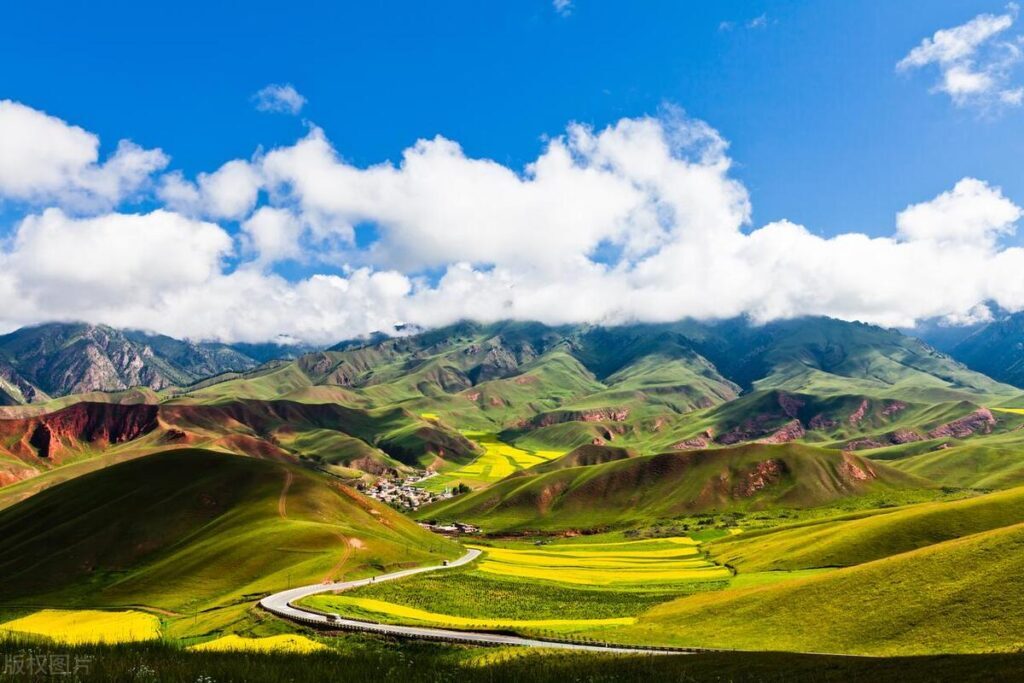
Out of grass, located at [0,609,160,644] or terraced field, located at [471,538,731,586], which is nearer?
grass, located at [0,609,160,644]

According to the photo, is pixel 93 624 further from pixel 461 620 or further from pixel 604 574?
pixel 604 574

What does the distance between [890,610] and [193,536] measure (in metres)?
127

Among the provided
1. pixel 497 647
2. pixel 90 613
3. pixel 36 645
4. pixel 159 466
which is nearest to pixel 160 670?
pixel 36 645

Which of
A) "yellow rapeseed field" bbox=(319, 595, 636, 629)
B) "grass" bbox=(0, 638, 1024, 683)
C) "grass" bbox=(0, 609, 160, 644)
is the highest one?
"grass" bbox=(0, 638, 1024, 683)

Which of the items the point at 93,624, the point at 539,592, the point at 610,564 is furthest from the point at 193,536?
the point at 610,564

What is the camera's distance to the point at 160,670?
16.8m

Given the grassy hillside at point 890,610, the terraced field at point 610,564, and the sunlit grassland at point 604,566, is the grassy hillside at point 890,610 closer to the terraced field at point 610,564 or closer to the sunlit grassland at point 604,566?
the sunlit grassland at point 604,566

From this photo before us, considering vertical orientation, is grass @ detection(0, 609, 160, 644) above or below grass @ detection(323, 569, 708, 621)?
above

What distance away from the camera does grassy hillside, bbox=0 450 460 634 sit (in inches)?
4158

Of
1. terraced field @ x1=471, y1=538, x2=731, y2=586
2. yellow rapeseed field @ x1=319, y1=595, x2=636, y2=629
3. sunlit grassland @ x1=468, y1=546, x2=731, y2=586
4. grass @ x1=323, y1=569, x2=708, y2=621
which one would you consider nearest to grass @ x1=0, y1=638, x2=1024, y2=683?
yellow rapeseed field @ x1=319, y1=595, x2=636, y2=629

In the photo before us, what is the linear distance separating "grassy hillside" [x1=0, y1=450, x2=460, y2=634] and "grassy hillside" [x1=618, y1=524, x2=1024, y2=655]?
6653cm

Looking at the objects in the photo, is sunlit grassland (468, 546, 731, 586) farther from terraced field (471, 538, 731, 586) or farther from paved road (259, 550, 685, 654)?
paved road (259, 550, 685, 654)

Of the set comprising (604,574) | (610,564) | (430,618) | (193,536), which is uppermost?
(193,536)

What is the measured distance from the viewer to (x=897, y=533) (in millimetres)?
97000
